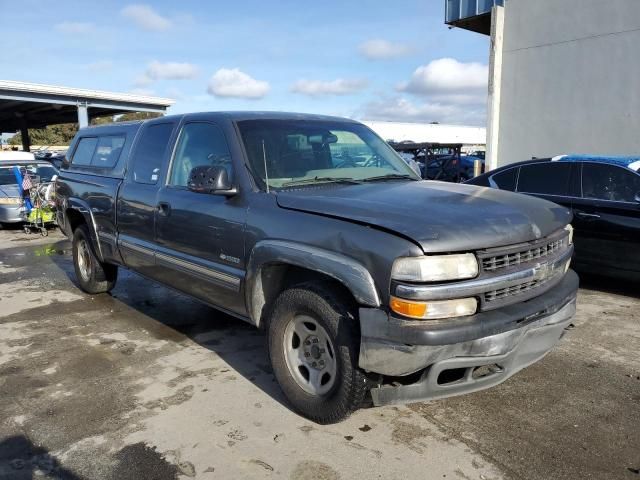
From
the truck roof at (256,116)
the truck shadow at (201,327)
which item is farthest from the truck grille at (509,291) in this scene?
the truck roof at (256,116)

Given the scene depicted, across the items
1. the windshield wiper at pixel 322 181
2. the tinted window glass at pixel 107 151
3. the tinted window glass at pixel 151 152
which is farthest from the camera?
the tinted window glass at pixel 107 151

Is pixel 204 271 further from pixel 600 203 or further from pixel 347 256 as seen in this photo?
pixel 600 203

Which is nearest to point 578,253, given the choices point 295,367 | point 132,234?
point 295,367

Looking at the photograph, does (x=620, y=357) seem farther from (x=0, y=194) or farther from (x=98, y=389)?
(x=0, y=194)

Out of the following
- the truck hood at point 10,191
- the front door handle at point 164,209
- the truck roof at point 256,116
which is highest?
the truck roof at point 256,116

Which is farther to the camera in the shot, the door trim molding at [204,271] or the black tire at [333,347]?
the door trim molding at [204,271]

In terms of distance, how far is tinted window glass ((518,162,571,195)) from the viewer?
6340 millimetres

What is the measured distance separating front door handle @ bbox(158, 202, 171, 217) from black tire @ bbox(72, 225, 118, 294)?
6.57 ft

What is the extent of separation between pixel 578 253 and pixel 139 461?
506 cm

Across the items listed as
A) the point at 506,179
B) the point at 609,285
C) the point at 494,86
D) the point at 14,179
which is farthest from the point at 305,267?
the point at 14,179

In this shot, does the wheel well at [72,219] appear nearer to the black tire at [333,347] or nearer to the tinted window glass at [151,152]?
the tinted window glass at [151,152]

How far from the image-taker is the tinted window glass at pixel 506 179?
267 inches

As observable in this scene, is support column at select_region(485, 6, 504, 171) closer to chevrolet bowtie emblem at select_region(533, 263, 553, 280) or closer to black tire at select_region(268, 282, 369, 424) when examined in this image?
chevrolet bowtie emblem at select_region(533, 263, 553, 280)

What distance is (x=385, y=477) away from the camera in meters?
2.78
